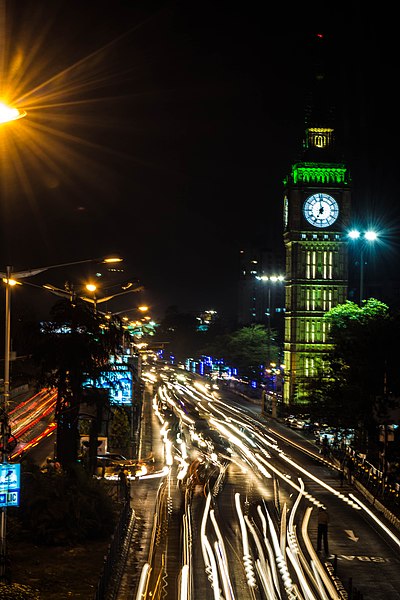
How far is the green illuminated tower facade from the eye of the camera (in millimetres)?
107500

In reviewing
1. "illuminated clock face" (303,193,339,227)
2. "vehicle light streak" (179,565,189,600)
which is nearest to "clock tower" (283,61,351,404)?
"illuminated clock face" (303,193,339,227)

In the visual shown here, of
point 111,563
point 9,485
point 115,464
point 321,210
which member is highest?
point 321,210

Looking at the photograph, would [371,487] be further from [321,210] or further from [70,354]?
[321,210]

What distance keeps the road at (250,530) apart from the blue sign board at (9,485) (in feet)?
11.6

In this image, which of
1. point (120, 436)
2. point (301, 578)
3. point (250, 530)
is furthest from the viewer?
point (120, 436)

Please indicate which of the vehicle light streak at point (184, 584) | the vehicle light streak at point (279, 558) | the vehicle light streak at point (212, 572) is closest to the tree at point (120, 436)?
the vehicle light streak at point (279, 558)

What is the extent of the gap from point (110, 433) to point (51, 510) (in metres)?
26.4

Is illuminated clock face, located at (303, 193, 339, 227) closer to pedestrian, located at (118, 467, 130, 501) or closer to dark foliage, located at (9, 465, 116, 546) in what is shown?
pedestrian, located at (118, 467, 130, 501)

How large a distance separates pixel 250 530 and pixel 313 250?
81905mm

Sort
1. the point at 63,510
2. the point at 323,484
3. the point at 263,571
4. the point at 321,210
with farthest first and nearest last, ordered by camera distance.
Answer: the point at 321,210 → the point at 323,484 → the point at 63,510 → the point at 263,571

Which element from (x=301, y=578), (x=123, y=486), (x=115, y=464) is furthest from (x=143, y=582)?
(x=115, y=464)

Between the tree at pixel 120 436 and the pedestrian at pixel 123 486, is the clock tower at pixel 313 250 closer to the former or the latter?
the tree at pixel 120 436

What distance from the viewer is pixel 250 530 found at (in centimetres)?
2916

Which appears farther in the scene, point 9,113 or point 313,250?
point 313,250
